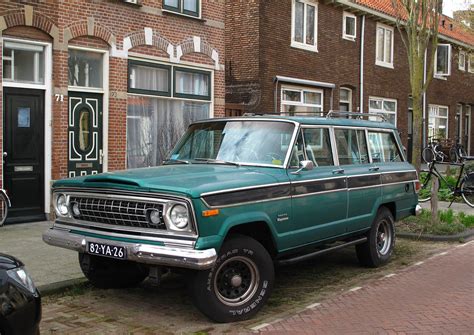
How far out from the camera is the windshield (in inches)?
242

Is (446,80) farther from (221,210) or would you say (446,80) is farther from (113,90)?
(221,210)

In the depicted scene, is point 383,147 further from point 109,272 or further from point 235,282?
point 109,272

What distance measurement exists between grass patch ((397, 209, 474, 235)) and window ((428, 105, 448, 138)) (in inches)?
610

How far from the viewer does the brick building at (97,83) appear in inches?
397

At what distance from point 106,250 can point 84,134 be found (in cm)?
639

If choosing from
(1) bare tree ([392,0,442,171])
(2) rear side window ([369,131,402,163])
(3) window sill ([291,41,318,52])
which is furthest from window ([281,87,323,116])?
(2) rear side window ([369,131,402,163])

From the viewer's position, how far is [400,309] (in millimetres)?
Answer: 5770

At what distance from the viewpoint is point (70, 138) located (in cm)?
1086

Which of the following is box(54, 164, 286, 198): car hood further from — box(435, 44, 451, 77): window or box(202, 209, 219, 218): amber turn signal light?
box(435, 44, 451, 77): window

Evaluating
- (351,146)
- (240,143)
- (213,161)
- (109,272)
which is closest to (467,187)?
(351,146)

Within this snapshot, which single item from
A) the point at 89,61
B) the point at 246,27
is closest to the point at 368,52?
the point at 246,27

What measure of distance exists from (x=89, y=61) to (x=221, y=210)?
7.34 m

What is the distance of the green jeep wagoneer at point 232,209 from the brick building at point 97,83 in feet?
14.9

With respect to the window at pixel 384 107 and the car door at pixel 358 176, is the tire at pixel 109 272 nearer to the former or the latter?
the car door at pixel 358 176
